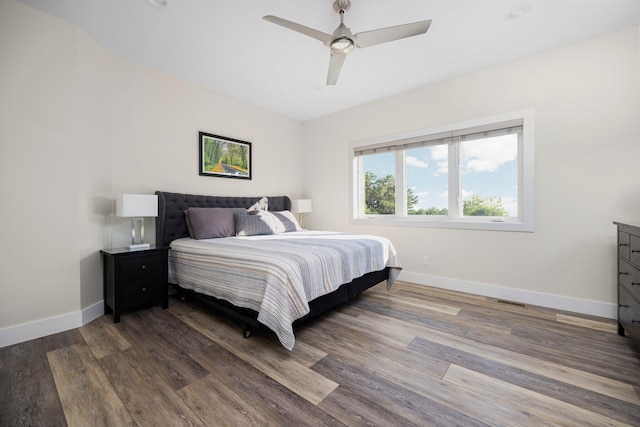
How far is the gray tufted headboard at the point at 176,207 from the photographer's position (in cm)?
309

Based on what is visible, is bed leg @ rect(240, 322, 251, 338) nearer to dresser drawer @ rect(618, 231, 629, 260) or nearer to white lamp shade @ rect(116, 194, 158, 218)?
white lamp shade @ rect(116, 194, 158, 218)

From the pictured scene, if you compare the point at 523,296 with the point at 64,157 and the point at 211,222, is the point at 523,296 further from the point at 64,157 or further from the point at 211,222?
the point at 64,157

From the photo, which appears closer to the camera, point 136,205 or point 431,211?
point 136,205

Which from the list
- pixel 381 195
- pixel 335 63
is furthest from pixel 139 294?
pixel 381 195

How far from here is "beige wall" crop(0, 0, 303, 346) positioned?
2.10m

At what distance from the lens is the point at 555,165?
9.17 ft

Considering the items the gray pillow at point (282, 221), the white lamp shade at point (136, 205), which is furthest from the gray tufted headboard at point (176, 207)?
the gray pillow at point (282, 221)

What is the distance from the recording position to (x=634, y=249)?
1824 millimetres

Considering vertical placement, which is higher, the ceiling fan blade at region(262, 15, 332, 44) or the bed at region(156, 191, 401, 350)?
the ceiling fan blade at region(262, 15, 332, 44)

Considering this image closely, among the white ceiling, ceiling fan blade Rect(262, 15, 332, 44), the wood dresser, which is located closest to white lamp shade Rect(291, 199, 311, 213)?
the white ceiling

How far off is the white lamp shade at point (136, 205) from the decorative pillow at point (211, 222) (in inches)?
20.3

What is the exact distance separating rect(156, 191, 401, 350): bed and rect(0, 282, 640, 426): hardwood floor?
0.85ft

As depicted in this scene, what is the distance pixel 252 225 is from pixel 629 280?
3595 mm

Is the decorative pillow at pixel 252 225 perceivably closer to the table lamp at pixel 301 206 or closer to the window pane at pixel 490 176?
the table lamp at pixel 301 206
